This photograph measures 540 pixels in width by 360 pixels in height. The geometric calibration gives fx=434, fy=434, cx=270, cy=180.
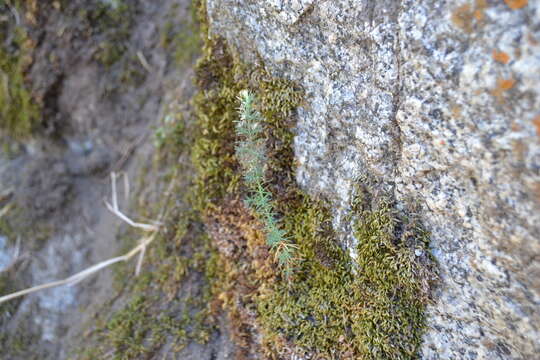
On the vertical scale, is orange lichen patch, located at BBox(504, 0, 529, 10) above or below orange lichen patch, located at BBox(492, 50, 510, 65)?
above

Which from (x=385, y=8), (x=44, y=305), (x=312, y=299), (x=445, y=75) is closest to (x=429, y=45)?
(x=445, y=75)

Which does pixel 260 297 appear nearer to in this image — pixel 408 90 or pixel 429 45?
pixel 408 90

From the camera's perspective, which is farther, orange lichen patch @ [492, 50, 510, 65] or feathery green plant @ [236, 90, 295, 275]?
feathery green plant @ [236, 90, 295, 275]

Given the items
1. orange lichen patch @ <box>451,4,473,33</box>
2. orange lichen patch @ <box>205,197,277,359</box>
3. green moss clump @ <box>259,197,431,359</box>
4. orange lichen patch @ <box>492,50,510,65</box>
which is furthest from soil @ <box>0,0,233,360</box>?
orange lichen patch @ <box>492,50,510,65</box>

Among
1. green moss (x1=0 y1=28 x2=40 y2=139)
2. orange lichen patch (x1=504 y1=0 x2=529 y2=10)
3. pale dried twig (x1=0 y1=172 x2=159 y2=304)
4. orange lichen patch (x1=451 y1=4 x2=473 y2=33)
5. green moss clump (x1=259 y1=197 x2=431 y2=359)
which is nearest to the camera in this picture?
orange lichen patch (x1=504 y1=0 x2=529 y2=10)

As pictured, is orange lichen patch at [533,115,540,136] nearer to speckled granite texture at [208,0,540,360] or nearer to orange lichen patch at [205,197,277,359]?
speckled granite texture at [208,0,540,360]

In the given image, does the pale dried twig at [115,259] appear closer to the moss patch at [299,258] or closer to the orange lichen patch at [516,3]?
the moss patch at [299,258]

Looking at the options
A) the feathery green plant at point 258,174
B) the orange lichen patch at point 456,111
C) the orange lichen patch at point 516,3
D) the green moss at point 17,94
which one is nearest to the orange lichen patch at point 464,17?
the orange lichen patch at point 516,3
